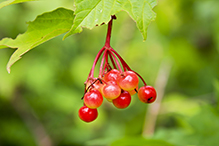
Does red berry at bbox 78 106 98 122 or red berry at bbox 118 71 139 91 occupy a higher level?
red berry at bbox 118 71 139 91

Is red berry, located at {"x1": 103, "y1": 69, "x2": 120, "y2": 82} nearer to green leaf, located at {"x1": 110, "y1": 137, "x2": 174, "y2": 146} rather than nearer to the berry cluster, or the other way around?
the berry cluster

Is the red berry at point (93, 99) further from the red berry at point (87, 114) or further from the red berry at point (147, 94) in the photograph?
the red berry at point (147, 94)

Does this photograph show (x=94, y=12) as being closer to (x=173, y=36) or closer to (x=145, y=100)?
(x=145, y=100)

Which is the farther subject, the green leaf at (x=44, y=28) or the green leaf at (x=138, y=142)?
the green leaf at (x=138, y=142)

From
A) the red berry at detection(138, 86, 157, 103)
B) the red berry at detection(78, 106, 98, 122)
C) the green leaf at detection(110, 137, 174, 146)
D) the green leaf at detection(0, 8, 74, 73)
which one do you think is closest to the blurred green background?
the green leaf at detection(110, 137, 174, 146)

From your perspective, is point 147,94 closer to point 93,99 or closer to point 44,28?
point 93,99

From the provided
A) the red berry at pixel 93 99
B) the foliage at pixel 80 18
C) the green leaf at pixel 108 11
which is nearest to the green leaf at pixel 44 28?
the foliage at pixel 80 18

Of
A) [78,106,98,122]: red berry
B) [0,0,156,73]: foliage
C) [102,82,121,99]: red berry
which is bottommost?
[78,106,98,122]: red berry
